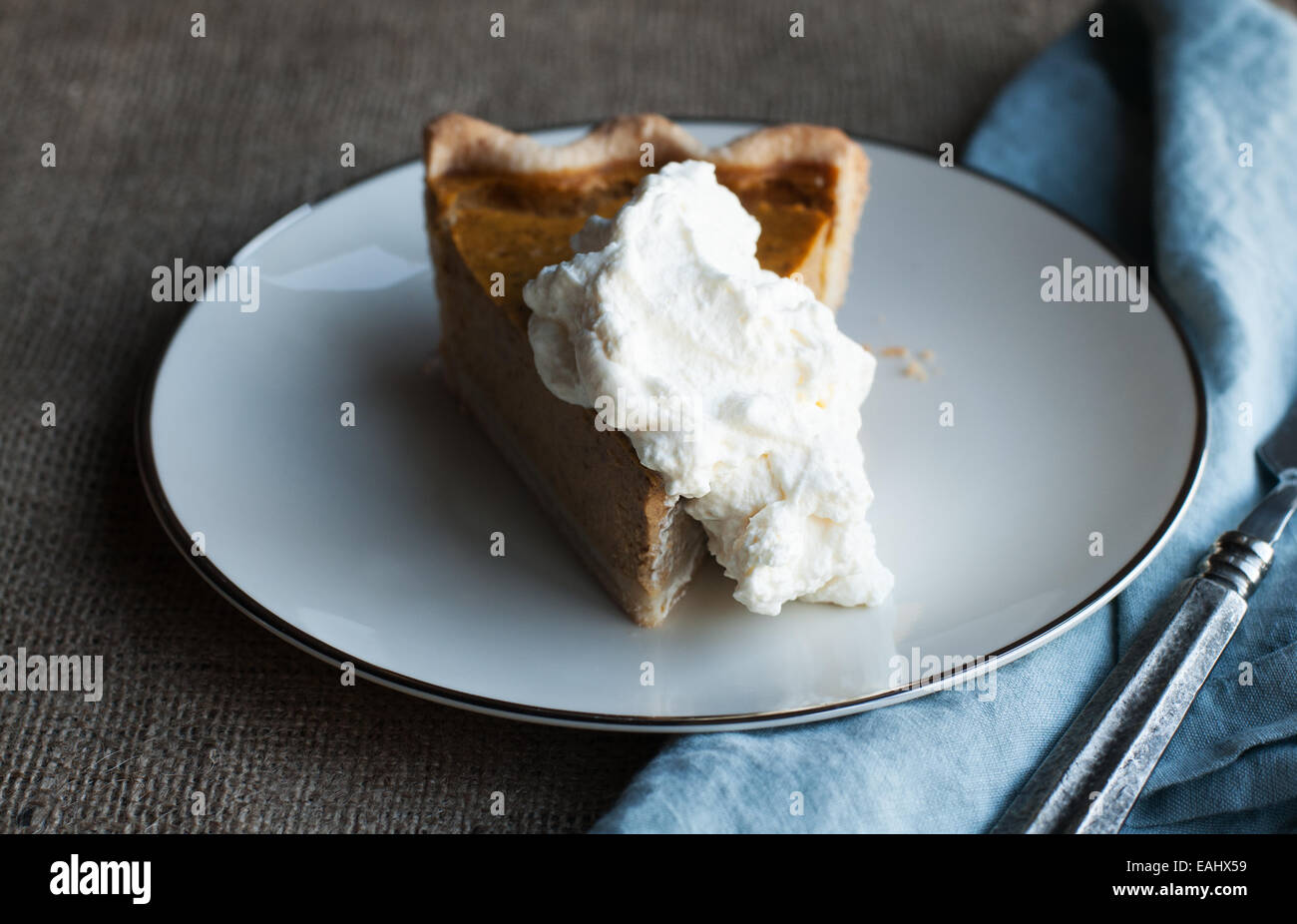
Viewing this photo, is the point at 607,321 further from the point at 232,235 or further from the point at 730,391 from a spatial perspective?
the point at 232,235

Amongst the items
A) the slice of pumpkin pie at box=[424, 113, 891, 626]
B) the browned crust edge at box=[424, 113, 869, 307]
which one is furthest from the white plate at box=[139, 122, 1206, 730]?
the browned crust edge at box=[424, 113, 869, 307]

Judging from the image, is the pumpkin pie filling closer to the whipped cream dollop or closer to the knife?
the whipped cream dollop

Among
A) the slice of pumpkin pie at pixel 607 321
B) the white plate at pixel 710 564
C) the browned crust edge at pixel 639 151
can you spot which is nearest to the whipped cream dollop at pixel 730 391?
the slice of pumpkin pie at pixel 607 321

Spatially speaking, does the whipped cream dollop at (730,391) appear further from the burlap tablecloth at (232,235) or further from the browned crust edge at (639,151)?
the browned crust edge at (639,151)

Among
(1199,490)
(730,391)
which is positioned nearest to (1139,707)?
(1199,490)
